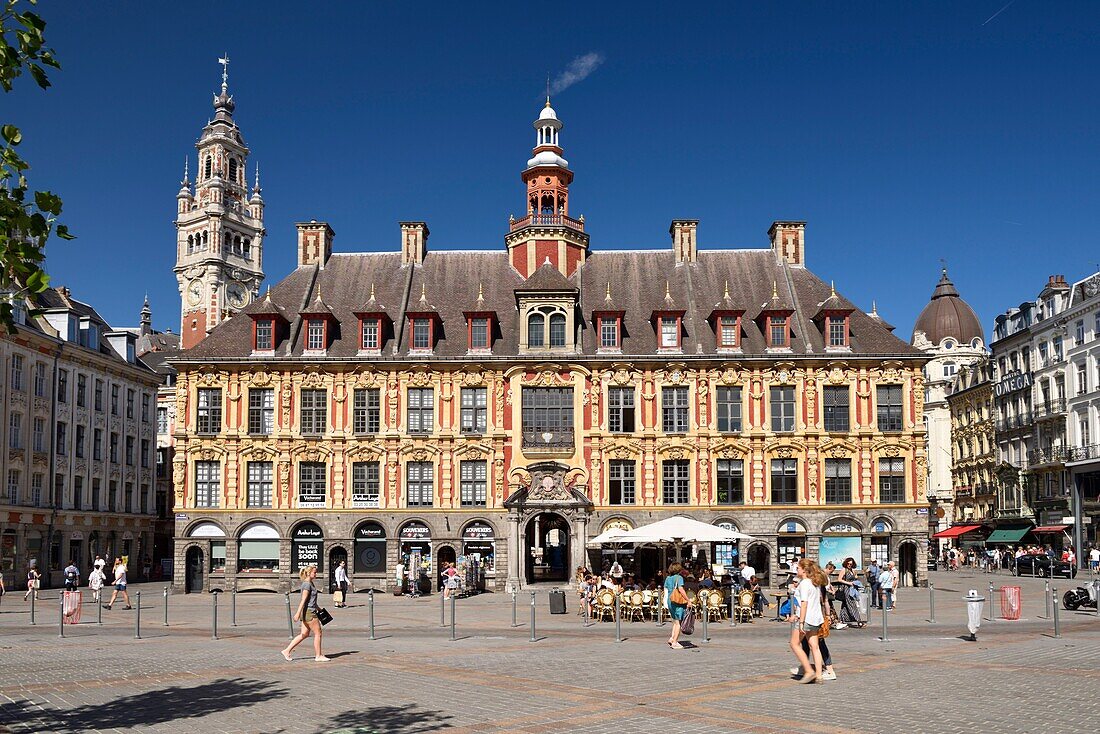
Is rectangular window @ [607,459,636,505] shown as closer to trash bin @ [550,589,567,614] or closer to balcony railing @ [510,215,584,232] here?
balcony railing @ [510,215,584,232]

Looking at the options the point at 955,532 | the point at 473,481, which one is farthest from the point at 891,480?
the point at 955,532

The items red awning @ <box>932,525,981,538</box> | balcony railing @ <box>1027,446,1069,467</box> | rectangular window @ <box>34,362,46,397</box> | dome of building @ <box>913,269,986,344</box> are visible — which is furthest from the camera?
dome of building @ <box>913,269,986,344</box>

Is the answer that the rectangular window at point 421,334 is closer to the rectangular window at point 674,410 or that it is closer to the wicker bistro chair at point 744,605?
the rectangular window at point 674,410

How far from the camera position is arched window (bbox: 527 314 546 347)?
173ft

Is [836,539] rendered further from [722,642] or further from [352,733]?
[352,733]

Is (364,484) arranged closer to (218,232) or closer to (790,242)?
(790,242)

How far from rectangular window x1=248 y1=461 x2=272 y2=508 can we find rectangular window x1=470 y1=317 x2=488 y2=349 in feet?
37.2

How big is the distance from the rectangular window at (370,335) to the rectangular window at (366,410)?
2196 mm

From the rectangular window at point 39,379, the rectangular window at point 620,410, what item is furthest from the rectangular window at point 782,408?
the rectangular window at point 39,379

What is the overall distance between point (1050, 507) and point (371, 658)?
65.2m

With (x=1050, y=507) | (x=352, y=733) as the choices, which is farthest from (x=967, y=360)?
(x=352, y=733)

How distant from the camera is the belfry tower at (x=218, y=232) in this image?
127 meters

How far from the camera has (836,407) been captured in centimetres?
5181

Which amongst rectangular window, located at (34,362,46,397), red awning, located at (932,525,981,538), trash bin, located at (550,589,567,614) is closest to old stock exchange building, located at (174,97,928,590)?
rectangular window, located at (34,362,46,397)
